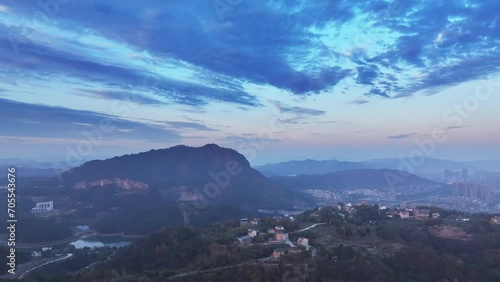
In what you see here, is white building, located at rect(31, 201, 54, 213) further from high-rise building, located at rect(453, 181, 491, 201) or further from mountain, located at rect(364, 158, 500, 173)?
mountain, located at rect(364, 158, 500, 173)

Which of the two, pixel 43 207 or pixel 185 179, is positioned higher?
pixel 185 179

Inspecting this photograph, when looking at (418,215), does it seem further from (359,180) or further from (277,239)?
(359,180)

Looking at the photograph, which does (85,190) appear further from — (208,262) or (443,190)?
(443,190)

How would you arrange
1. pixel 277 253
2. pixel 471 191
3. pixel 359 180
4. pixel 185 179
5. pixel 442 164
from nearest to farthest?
pixel 277 253
pixel 471 191
pixel 185 179
pixel 359 180
pixel 442 164

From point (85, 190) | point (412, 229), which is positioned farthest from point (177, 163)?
point (412, 229)

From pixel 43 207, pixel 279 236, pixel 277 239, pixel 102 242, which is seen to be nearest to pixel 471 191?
pixel 279 236

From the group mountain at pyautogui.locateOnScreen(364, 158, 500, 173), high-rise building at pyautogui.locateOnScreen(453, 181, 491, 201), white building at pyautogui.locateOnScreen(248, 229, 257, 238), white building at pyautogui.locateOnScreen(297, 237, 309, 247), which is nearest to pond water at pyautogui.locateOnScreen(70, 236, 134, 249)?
white building at pyautogui.locateOnScreen(248, 229, 257, 238)

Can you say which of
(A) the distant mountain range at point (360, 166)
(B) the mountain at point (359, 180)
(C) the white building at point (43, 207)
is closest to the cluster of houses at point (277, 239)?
(C) the white building at point (43, 207)
